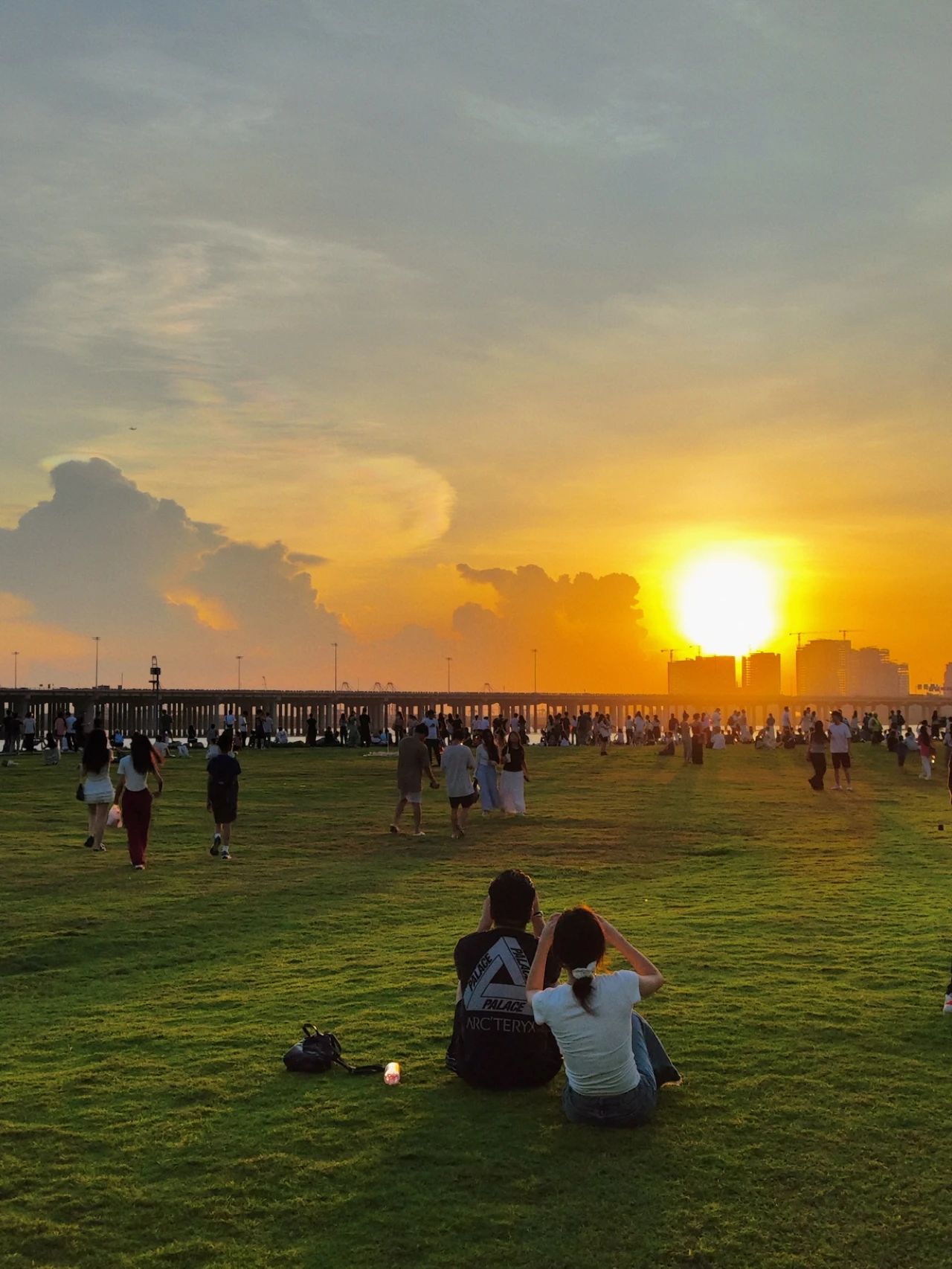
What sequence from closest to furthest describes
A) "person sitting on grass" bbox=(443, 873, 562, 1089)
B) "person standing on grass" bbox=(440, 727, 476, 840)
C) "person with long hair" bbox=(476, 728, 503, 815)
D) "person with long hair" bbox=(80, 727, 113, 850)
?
"person sitting on grass" bbox=(443, 873, 562, 1089) → "person with long hair" bbox=(80, 727, 113, 850) → "person standing on grass" bbox=(440, 727, 476, 840) → "person with long hair" bbox=(476, 728, 503, 815)

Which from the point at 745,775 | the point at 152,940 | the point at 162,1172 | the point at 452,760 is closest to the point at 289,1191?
the point at 162,1172

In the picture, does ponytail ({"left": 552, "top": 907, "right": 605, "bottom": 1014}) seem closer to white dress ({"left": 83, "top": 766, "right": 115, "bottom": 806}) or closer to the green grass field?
the green grass field

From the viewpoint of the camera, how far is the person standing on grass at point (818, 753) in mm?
31875

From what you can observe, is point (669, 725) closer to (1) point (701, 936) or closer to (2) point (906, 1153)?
(1) point (701, 936)

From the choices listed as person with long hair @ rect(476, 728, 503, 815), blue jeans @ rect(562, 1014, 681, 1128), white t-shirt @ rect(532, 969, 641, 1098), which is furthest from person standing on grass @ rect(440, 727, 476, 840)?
white t-shirt @ rect(532, 969, 641, 1098)

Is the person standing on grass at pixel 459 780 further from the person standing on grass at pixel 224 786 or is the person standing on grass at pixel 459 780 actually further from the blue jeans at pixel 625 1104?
the blue jeans at pixel 625 1104

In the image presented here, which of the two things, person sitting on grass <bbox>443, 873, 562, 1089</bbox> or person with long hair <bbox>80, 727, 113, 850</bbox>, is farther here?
person with long hair <bbox>80, 727, 113, 850</bbox>

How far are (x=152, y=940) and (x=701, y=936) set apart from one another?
212 inches

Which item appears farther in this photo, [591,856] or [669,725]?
[669,725]

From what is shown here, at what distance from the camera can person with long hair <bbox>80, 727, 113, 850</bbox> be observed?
59.0 ft

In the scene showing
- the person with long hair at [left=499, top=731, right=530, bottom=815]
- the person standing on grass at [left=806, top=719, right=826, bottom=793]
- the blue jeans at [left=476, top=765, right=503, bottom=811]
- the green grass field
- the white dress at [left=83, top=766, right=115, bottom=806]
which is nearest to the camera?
the green grass field

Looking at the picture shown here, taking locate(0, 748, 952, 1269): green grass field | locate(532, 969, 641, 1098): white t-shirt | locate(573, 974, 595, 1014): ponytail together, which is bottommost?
locate(0, 748, 952, 1269): green grass field

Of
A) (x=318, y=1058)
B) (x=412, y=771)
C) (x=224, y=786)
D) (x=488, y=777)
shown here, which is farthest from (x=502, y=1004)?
(x=488, y=777)

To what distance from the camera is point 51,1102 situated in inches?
285
